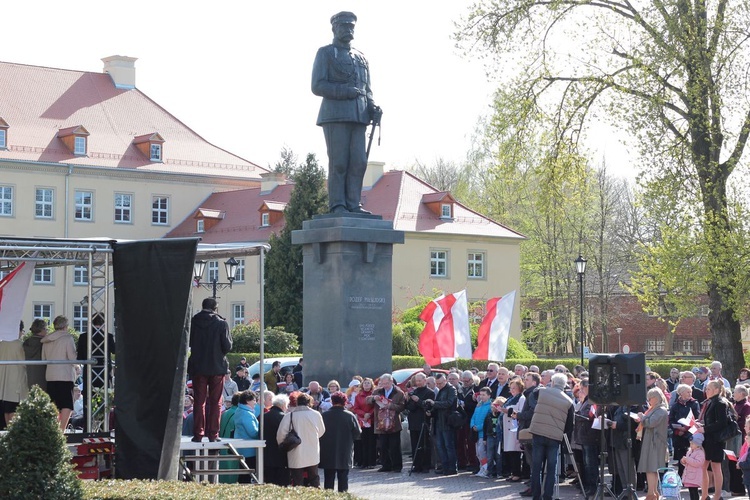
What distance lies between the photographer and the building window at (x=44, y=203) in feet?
217

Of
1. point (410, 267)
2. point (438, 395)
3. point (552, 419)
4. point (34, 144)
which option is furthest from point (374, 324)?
point (34, 144)

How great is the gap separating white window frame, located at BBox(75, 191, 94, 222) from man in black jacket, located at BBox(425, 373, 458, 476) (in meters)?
49.8

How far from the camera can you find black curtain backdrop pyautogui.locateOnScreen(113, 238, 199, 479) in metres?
14.1

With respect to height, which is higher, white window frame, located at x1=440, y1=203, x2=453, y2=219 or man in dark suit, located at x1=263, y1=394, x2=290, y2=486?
white window frame, located at x1=440, y1=203, x2=453, y2=219

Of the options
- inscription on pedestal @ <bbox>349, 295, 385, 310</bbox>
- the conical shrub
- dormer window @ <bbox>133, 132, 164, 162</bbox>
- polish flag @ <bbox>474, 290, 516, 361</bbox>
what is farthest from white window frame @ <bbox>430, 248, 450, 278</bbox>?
the conical shrub

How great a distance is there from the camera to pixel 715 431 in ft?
54.3

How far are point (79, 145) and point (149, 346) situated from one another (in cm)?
5517

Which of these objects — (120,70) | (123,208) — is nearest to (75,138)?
(123,208)

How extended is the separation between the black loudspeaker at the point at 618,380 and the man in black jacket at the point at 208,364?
456 centimetres

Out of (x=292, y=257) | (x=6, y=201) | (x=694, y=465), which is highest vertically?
(x=6, y=201)

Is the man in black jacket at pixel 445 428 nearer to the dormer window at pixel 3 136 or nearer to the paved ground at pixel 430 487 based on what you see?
the paved ground at pixel 430 487

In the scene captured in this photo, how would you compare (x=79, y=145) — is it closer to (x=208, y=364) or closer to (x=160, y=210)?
(x=160, y=210)

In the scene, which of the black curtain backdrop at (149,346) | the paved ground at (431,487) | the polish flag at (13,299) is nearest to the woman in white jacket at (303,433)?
the paved ground at (431,487)

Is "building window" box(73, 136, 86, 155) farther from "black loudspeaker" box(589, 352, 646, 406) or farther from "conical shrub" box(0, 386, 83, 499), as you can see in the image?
"conical shrub" box(0, 386, 83, 499)
